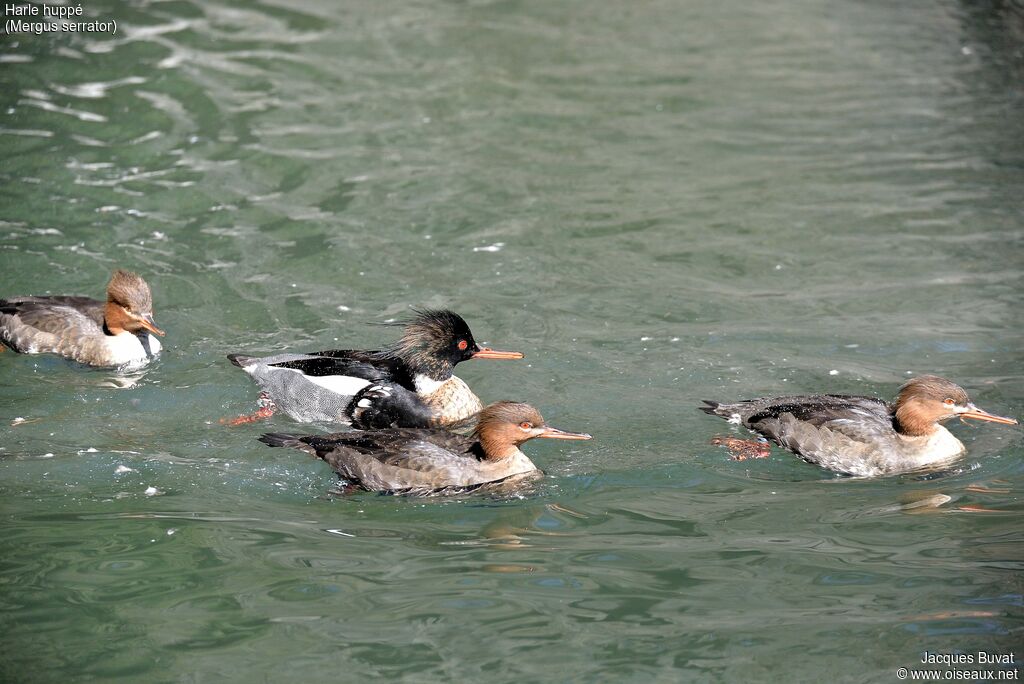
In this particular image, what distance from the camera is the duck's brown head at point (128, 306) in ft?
29.4

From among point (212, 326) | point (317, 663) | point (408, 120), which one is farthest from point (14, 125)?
point (317, 663)

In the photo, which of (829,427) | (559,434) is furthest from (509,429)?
(829,427)

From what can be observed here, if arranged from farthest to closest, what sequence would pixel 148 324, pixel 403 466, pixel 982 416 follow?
pixel 148 324
pixel 982 416
pixel 403 466

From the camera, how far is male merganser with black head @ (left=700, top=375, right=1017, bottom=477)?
25.0ft

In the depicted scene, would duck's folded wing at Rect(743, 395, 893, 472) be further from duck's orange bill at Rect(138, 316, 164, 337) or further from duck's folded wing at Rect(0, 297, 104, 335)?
duck's folded wing at Rect(0, 297, 104, 335)

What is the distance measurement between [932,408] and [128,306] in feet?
18.6

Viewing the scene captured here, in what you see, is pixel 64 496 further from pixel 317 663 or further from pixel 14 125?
pixel 14 125

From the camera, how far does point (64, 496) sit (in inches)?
281

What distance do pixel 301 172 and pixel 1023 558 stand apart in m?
8.66

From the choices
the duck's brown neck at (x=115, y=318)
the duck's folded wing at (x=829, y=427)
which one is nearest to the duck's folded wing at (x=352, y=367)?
the duck's brown neck at (x=115, y=318)

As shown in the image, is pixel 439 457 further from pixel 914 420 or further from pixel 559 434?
pixel 914 420

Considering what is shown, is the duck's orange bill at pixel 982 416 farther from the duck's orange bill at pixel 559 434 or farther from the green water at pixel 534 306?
the duck's orange bill at pixel 559 434

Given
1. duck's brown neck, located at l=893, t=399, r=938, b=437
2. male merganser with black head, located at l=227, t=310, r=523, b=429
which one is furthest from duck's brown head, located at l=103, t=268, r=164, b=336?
Result: duck's brown neck, located at l=893, t=399, r=938, b=437

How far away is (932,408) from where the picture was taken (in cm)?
762
